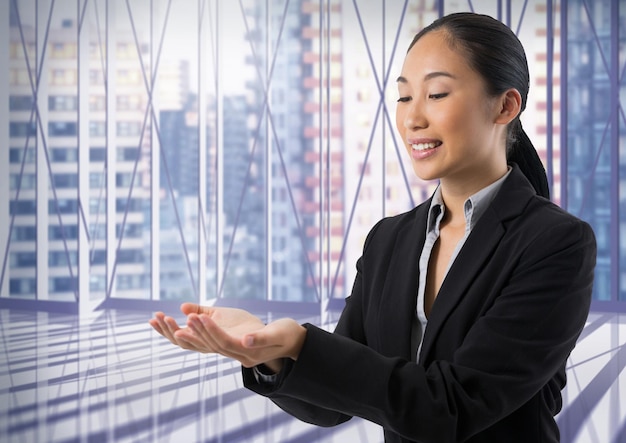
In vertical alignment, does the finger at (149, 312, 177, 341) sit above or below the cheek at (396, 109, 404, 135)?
below

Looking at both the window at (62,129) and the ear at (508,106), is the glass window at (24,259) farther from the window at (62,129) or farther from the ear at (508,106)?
the ear at (508,106)

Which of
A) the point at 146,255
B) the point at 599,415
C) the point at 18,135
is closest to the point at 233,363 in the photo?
the point at 599,415

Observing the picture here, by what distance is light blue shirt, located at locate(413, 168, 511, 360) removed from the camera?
975 millimetres

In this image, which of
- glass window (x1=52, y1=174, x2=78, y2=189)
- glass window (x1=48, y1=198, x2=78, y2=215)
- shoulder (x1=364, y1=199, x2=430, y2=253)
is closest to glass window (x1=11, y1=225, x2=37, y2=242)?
glass window (x1=48, y1=198, x2=78, y2=215)

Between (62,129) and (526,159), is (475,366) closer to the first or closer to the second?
(526,159)

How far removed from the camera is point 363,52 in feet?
26.1

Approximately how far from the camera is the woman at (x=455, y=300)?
831 mm

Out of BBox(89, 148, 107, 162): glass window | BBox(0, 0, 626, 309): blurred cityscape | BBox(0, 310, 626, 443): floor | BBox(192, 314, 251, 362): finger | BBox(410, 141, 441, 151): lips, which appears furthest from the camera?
BBox(89, 148, 107, 162): glass window

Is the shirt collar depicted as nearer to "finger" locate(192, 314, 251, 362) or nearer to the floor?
"finger" locate(192, 314, 251, 362)

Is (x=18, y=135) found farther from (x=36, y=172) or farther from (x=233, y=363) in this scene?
(x=233, y=363)

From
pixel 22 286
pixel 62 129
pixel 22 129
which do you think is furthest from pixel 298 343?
pixel 22 129

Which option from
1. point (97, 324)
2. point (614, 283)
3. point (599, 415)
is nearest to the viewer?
point (599, 415)

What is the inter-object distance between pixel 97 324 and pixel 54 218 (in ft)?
6.10

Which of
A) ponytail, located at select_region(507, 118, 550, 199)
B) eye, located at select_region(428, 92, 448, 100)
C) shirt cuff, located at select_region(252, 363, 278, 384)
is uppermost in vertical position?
eye, located at select_region(428, 92, 448, 100)
